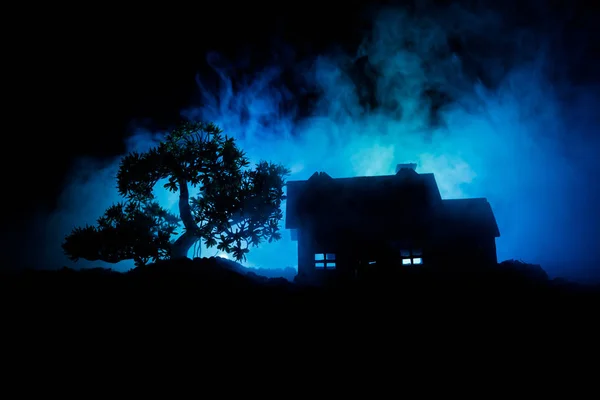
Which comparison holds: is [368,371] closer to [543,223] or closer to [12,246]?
[12,246]

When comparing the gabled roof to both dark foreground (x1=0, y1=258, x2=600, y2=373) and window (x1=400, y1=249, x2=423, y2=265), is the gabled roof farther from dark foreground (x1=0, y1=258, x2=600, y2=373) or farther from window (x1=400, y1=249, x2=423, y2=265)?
dark foreground (x1=0, y1=258, x2=600, y2=373)

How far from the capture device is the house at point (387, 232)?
1831 centimetres

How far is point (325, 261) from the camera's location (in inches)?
741

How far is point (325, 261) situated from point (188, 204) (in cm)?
899

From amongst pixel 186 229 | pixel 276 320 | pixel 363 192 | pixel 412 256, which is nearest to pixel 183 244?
pixel 186 229

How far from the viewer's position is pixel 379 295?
39.1 ft

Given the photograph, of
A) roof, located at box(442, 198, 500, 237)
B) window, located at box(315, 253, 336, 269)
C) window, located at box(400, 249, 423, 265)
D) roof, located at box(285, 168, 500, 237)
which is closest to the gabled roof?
roof, located at box(285, 168, 500, 237)

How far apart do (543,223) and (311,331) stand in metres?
53.5

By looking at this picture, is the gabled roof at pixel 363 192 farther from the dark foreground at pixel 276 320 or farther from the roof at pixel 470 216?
the dark foreground at pixel 276 320

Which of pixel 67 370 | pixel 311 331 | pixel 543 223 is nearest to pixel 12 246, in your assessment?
pixel 67 370

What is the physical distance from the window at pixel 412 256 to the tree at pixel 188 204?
313 inches

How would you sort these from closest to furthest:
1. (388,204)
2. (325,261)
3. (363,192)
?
(325,261), (388,204), (363,192)

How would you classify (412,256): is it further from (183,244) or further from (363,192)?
(183,244)

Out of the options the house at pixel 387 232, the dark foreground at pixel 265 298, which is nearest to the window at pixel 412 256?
the house at pixel 387 232
